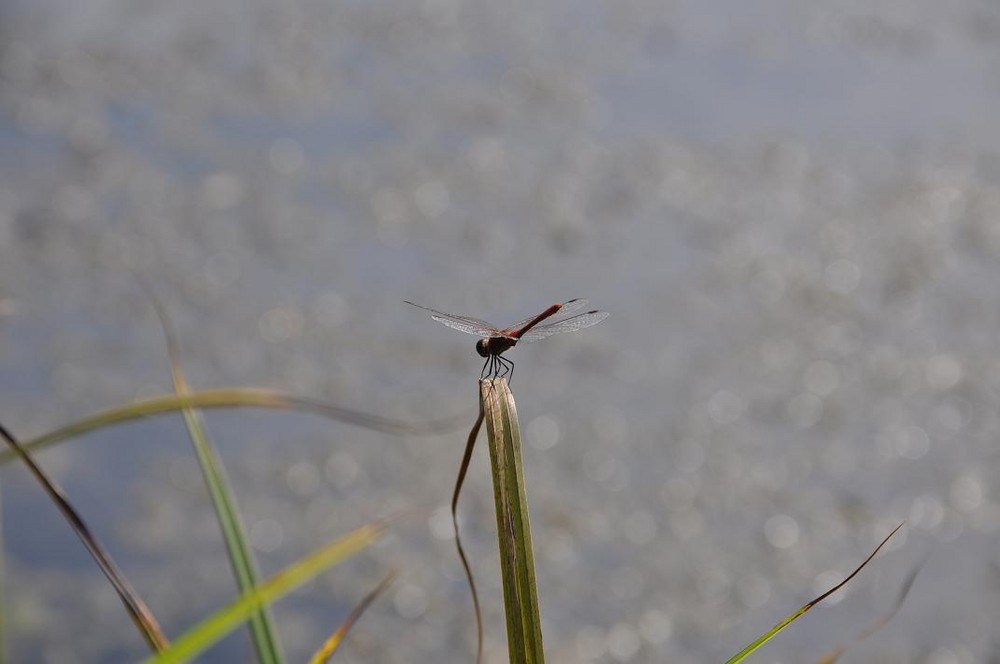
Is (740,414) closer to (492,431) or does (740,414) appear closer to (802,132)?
(802,132)

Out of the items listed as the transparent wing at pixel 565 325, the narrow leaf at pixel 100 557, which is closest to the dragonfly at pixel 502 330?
the transparent wing at pixel 565 325

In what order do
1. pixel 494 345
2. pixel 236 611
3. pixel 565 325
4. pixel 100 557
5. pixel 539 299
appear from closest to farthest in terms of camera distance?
pixel 236 611 < pixel 100 557 < pixel 494 345 < pixel 565 325 < pixel 539 299

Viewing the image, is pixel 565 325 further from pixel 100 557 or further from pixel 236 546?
pixel 100 557

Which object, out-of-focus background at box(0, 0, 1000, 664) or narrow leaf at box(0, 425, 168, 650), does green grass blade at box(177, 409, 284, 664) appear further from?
out-of-focus background at box(0, 0, 1000, 664)

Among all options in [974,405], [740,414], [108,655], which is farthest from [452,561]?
[974,405]

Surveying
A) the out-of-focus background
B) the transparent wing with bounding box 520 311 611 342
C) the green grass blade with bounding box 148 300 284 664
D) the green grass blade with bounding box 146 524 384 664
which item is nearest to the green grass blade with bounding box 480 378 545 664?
the green grass blade with bounding box 146 524 384 664

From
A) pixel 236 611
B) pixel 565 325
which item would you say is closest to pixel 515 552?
pixel 236 611

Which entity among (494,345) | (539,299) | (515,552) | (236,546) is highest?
(539,299)
